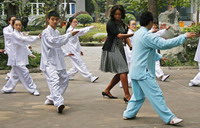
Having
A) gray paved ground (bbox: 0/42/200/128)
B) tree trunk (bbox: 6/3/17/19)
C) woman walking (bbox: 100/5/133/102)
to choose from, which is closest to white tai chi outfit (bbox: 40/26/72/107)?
gray paved ground (bbox: 0/42/200/128)

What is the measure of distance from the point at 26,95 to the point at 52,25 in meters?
2.10

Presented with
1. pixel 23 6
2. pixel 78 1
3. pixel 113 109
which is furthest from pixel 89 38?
pixel 78 1

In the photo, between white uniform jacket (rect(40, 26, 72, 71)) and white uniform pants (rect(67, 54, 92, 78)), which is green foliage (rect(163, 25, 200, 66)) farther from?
white uniform jacket (rect(40, 26, 72, 71))

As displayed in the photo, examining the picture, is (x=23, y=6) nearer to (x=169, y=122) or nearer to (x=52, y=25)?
(x=52, y=25)

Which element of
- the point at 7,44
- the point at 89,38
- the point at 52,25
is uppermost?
the point at 52,25

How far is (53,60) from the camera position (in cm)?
744

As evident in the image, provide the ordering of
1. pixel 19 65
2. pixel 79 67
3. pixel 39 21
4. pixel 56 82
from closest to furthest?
pixel 56 82 → pixel 19 65 → pixel 79 67 → pixel 39 21

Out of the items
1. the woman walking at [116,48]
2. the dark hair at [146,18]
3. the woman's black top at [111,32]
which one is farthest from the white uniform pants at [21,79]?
the dark hair at [146,18]

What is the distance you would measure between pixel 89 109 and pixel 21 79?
2290 mm

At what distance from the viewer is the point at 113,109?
738 centimetres

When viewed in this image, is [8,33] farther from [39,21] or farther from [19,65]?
[39,21]

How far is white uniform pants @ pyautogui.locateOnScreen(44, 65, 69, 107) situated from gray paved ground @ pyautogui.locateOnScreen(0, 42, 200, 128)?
0.79 feet

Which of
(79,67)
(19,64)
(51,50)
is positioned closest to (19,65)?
(19,64)

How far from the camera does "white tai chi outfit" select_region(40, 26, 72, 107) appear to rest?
7.18 meters
